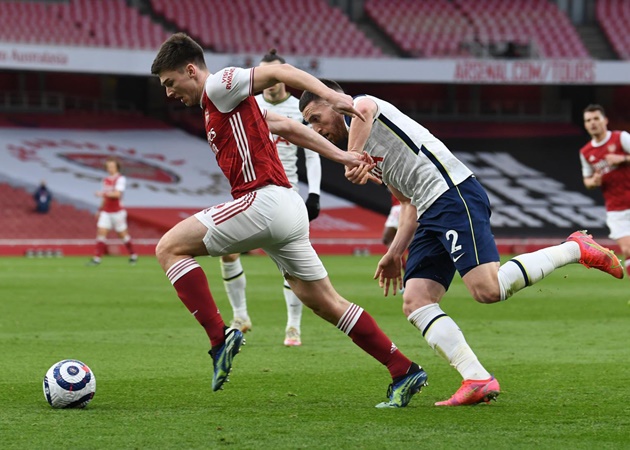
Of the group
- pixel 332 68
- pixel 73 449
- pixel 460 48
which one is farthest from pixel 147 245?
pixel 73 449

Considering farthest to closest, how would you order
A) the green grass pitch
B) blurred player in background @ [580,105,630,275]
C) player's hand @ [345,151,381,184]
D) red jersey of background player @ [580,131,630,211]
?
1. red jersey of background player @ [580,131,630,211]
2. blurred player in background @ [580,105,630,275]
3. player's hand @ [345,151,381,184]
4. the green grass pitch

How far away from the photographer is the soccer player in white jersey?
5859 millimetres

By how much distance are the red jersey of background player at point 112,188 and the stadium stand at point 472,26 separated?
1533 cm

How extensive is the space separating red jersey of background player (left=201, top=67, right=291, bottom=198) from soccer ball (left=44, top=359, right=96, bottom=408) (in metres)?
1.28

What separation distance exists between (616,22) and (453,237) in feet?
114

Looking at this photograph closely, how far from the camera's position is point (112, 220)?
23.8 metres

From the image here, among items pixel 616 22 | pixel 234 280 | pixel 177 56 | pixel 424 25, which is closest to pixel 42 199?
pixel 424 25

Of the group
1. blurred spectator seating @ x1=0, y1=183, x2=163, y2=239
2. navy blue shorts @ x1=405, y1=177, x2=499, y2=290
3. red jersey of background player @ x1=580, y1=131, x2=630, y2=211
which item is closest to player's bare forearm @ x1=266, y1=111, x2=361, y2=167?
navy blue shorts @ x1=405, y1=177, x2=499, y2=290

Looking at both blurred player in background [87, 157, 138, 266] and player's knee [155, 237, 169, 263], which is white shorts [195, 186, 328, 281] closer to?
player's knee [155, 237, 169, 263]

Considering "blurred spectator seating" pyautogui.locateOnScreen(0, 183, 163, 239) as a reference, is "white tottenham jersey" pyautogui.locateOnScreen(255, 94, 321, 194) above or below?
above

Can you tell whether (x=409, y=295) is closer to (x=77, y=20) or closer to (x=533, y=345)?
(x=533, y=345)

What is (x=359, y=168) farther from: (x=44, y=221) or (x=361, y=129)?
(x=44, y=221)

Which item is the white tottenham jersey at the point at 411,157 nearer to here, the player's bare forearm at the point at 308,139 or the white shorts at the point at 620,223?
the player's bare forearm at the point at 308,139

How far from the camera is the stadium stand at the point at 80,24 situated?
106 ft
